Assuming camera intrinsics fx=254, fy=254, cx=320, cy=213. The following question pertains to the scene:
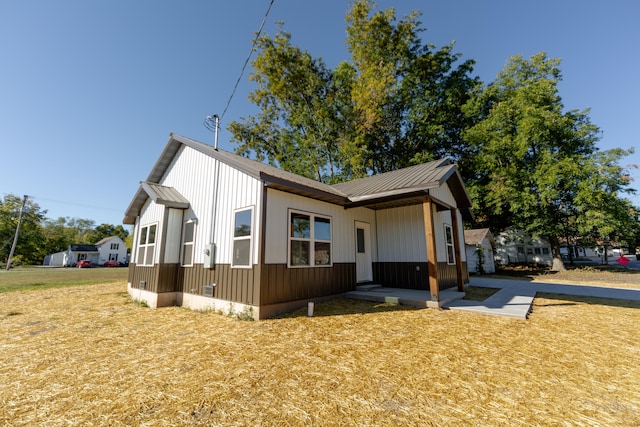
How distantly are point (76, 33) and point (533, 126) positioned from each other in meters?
27.0

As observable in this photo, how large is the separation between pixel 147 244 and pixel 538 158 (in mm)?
27232

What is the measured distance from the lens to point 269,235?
643 centimetres

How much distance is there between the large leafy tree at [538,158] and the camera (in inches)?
713

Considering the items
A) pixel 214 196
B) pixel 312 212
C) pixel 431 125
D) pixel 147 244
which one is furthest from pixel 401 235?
pixel 431 125

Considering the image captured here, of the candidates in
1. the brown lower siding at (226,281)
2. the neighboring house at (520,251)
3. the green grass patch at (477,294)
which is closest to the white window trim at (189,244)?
the brown lower siding at (226,281)

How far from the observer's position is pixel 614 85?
12344 mm

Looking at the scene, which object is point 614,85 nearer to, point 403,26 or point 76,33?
point 403,26

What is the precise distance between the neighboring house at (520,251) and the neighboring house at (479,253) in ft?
25.7

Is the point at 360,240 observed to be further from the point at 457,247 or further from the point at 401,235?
the point at 457,247

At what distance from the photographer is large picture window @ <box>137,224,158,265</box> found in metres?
8.75

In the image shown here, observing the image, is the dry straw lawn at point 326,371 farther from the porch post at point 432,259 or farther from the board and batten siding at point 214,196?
the board and batten siding at point 214,196

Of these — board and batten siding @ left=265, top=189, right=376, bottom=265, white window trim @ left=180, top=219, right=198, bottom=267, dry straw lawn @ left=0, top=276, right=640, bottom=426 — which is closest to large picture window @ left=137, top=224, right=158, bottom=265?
white window trim @ left=180, top=219, right=198, bottom=267

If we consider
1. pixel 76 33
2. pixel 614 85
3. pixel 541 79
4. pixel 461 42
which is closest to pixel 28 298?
pixel 76 33

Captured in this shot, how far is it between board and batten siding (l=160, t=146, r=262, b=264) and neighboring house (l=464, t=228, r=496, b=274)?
19421 mm
